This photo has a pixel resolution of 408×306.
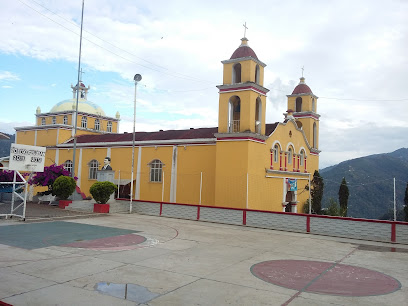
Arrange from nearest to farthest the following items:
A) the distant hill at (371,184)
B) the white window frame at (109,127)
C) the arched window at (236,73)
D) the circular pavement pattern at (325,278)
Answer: the circular pavement pattern at (325,278) < the arched window at (236,73) < the white window frame at (109,127) < the distant hill at (371,184)

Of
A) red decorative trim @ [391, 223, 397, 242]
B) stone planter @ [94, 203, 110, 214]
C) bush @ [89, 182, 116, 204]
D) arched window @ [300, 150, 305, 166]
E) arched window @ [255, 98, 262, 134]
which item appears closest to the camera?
red decorative trim @ [391, 223, 397, 242]

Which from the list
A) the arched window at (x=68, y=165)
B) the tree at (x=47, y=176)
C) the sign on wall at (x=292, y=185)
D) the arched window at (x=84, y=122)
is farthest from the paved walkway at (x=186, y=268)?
the arched window at (x=84, y=122)

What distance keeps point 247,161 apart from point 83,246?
45.7 ft

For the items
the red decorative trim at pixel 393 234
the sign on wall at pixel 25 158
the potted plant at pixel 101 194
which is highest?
the sign on wall at pixel 25 158

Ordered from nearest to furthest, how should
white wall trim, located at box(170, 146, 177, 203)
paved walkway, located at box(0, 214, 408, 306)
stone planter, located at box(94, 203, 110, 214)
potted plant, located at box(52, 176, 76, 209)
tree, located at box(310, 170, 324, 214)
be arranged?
paved walkway, located at box(0, 214, 408, 306) < stone planter, located at box(94, 203, 110, 214) < potted plant, located at box(52, 176, 76, 209) < white wall trim, located at box(170, 146, 177, 203) < tree, located at box(310, 170, 324, 214)

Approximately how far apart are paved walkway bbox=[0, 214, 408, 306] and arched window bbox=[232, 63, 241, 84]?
13264 mm

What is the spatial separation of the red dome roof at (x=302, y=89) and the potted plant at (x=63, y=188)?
2305 cm

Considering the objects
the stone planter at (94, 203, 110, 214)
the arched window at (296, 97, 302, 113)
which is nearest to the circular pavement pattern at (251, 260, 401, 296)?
the stone planter at (94, 203, 110, 214)

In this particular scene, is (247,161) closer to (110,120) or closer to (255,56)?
Answer: (255,56)

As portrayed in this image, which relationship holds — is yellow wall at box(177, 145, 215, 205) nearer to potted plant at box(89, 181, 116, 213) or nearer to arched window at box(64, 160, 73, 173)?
potted plant at box(89, 181, 116, 213)

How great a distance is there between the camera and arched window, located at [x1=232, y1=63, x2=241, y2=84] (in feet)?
83.4

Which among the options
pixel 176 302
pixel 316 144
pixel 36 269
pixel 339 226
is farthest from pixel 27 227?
pixel 316 144

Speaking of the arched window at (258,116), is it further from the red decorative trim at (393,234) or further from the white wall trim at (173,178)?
the red decorative trim at (393,234)

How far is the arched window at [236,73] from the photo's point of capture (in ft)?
83.4
